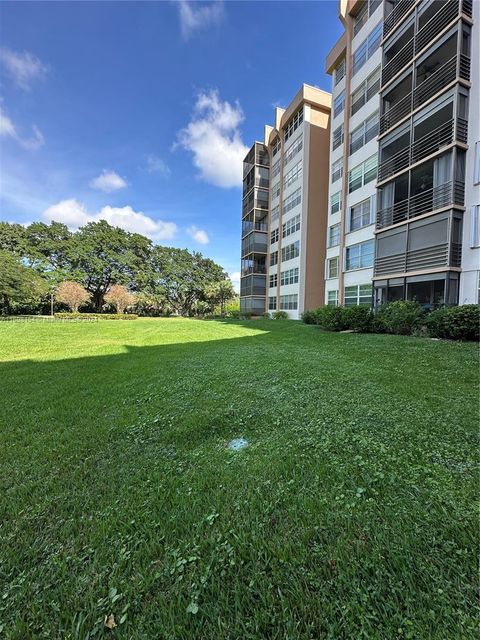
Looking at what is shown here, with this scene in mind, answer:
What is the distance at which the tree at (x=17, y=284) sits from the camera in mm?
29172

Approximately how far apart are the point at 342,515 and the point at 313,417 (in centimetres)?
171

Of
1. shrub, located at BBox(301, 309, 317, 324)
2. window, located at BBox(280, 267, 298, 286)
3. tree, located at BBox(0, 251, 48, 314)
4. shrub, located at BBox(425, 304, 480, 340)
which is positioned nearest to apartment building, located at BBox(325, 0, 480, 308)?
shrub, located at BBox(425, 304, 480, 340)

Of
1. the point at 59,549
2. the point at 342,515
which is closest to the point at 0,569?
the point at 59,549

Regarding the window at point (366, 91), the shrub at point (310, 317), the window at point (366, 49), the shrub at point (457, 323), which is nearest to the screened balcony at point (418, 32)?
the window at point (366, 91)

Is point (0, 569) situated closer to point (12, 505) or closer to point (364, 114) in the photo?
point (12, 505)

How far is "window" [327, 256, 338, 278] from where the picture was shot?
21453 millimetres

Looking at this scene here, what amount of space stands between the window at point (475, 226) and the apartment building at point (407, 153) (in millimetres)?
36

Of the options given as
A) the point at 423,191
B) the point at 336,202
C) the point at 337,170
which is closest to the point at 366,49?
the point at 337,170

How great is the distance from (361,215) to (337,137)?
7.59 meters

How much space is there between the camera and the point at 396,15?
15.5 metres

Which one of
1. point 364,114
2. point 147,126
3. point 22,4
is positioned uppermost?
point 364,114

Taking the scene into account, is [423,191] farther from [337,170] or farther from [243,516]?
[243,516]

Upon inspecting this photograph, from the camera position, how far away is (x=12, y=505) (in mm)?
2268

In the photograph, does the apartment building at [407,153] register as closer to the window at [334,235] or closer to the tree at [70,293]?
the window at [334,235]
